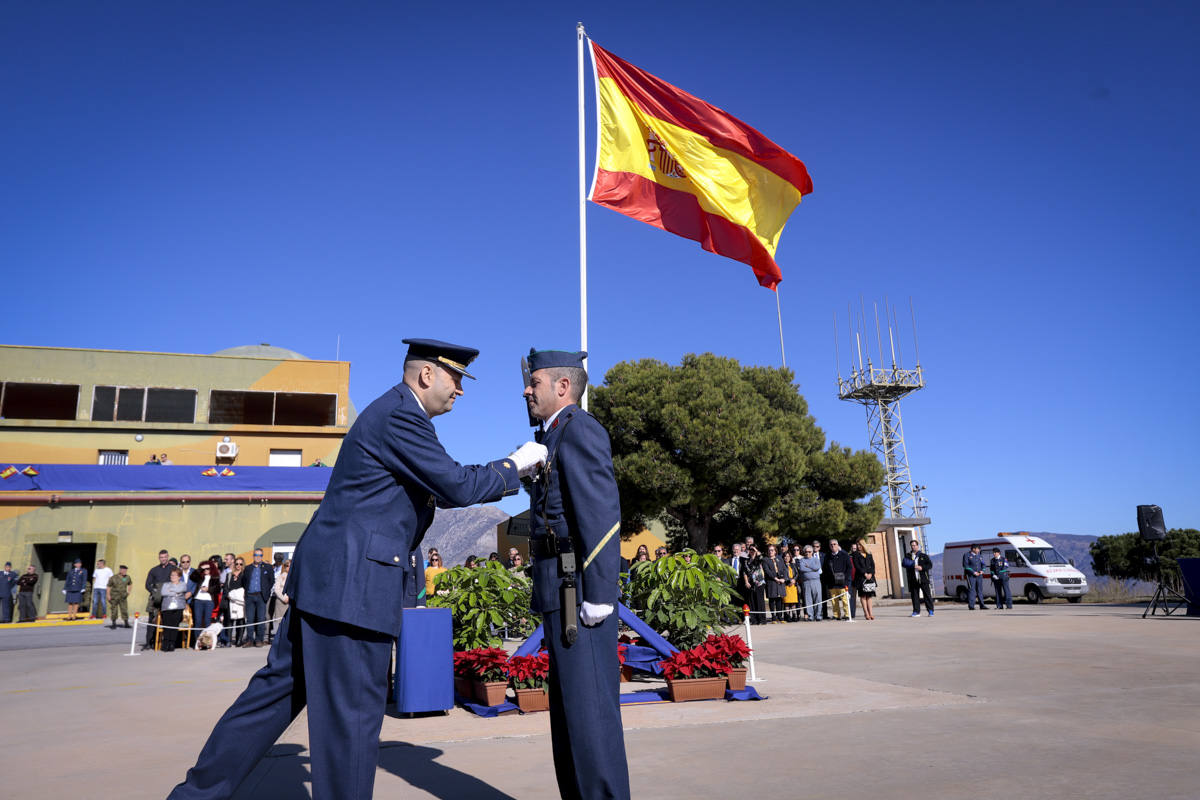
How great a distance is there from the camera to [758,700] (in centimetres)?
676

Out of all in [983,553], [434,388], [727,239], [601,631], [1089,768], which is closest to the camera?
[601,631]

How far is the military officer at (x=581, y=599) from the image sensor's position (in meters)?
3.11

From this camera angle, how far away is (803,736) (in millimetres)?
5141

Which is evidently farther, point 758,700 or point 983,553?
point 983,553

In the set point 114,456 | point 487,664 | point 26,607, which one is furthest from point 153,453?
point 487,664

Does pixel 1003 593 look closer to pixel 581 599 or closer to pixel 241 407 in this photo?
pixel 581 599

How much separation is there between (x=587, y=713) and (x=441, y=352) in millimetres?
1674

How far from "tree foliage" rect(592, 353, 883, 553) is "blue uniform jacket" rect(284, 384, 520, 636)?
2458 cm

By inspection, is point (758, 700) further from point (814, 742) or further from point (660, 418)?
point (660, 418)

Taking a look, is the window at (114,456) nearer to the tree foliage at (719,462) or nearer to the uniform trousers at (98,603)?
the uniform trousers at (98,603)

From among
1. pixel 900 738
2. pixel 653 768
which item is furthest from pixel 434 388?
pixel 900 738

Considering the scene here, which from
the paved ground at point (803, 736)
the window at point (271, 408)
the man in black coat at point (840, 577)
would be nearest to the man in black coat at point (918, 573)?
the man in black coat at point (840, 577)

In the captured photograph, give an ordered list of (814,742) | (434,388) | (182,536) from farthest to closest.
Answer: (182,536) → (814,742) → (434,388)

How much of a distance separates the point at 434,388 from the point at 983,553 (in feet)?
80.9
